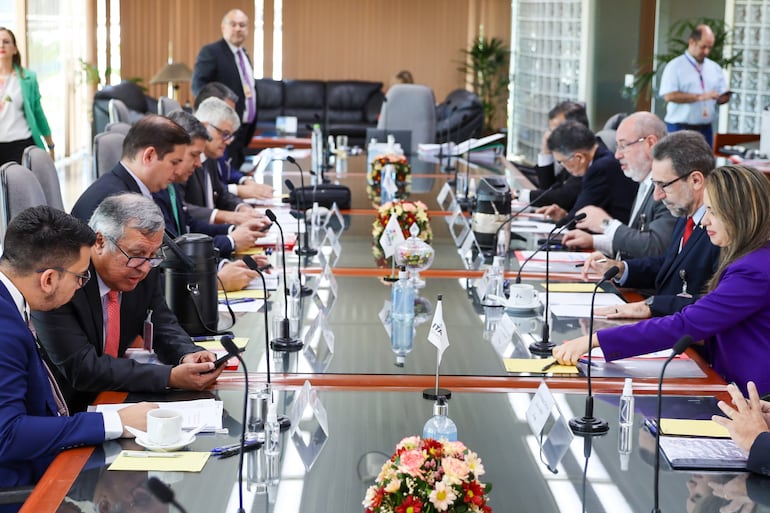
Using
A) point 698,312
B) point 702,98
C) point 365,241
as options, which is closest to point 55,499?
point 698,312

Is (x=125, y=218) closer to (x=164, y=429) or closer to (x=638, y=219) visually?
(x=164, y=429)

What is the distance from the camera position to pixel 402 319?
308 cm

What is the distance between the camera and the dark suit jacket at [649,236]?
Result: 4.09 metres

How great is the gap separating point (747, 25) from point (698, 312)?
658cm

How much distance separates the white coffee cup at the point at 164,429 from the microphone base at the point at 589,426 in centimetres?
80

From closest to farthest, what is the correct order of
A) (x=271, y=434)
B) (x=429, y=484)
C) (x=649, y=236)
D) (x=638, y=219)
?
(x=429, y=484), (x=271, y=434), (x=649, y=236), (x=638, y=219)

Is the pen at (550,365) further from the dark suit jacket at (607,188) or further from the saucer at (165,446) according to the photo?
the dark suit jacket at (607,188)

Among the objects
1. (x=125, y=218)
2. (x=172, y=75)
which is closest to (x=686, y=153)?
(x=125, y=218)

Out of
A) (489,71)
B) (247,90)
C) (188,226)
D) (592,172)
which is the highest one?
(489,71)

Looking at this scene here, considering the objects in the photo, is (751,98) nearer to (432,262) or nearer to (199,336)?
(432,262)

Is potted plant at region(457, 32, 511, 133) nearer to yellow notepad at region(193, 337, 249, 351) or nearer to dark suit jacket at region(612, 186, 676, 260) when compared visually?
dark suit jacket at region(612, 186, 676, 260)

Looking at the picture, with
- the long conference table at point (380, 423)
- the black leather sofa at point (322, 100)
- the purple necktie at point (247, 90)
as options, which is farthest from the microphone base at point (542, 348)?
the black leather sofa at point (322, 100)

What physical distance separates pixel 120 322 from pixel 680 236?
1831 millimetres

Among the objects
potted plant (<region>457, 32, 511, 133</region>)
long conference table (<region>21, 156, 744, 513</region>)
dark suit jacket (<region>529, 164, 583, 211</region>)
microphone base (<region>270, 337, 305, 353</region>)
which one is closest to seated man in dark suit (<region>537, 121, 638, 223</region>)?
dark suit jacket (<region>529, 164, 583, 211</region>)
